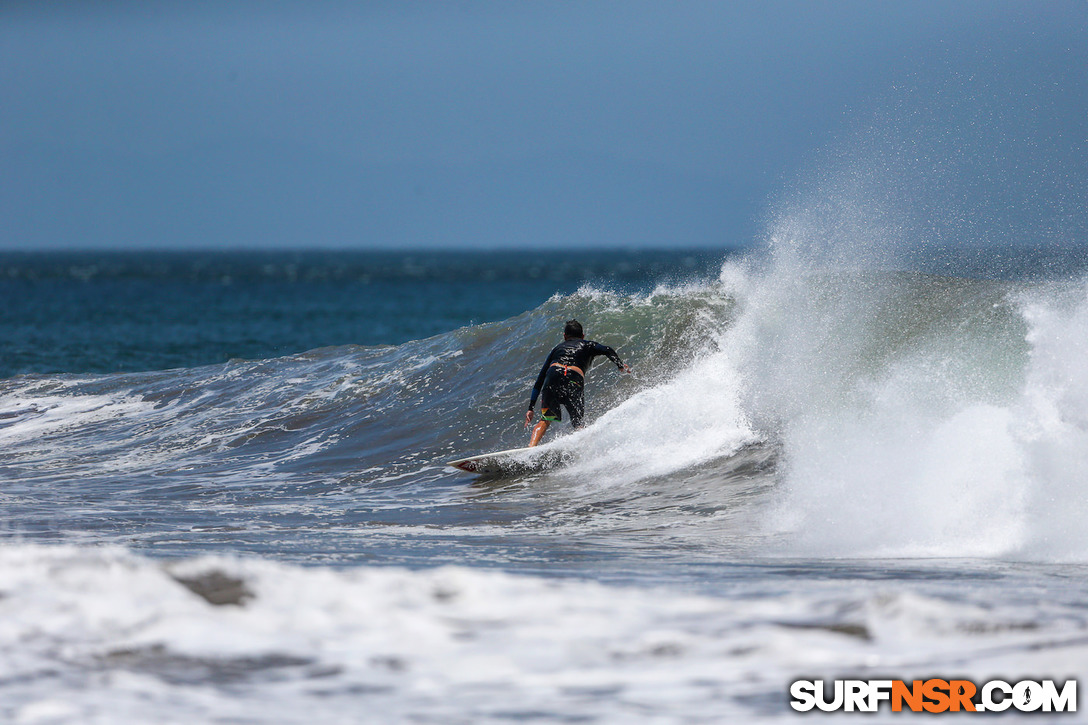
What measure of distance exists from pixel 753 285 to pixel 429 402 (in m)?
4.50

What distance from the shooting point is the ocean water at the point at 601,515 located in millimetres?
4039

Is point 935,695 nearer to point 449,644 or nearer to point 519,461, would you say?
point 449,644

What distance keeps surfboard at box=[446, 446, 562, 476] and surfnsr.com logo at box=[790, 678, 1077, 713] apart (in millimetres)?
6730

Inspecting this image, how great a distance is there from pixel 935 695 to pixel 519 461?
6.96m

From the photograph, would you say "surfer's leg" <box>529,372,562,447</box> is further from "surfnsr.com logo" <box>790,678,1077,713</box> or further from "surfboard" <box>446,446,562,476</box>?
"surfnsr.com logo" <box>790,678,1077,713</box>

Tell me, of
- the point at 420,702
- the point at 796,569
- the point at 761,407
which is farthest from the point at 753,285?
the point at 420,702

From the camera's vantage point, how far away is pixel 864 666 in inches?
156

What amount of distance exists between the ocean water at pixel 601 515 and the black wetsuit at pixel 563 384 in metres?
0.42

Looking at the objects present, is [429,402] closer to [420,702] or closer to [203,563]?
[203,563]

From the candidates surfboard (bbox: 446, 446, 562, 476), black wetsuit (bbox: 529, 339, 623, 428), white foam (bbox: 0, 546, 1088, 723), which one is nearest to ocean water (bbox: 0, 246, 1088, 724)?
white foam (bbox: 0, 546, 1088, 723)

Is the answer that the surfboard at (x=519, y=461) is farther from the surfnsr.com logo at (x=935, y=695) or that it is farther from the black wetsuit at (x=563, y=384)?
the surfnsr.com logo at (x=935, y=695)

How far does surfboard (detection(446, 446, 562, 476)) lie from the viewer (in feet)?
34.5

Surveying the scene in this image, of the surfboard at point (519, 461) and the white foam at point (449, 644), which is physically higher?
the surfboard at point (519, 461)

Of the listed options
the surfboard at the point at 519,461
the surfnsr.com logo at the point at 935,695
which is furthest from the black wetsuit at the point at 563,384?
the surfnsr.com logo at the point at 935,695
